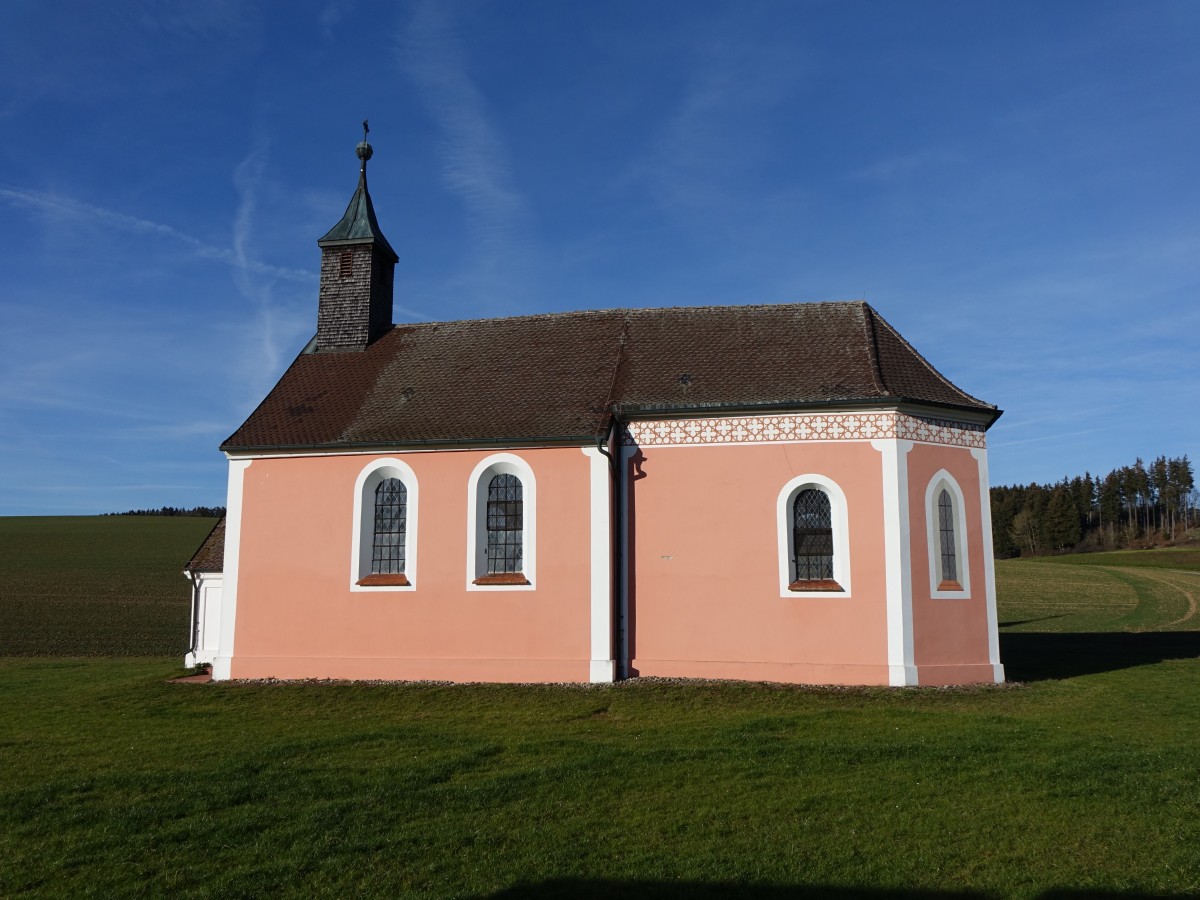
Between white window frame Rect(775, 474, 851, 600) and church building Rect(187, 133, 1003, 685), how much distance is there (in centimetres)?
4

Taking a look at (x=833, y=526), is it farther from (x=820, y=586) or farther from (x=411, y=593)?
(x=411, y=593)

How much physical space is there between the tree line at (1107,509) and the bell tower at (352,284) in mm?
87079

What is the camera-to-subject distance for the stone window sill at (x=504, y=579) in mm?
16453

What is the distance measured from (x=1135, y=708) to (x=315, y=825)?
1197cm

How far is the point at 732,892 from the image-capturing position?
608 centimetres

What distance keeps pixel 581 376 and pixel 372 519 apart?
5234 mm

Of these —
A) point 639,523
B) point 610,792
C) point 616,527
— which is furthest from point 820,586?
point 610,792

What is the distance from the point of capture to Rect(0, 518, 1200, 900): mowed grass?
646cm

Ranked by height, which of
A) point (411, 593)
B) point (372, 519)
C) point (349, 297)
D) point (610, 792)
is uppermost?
point (349, 297)

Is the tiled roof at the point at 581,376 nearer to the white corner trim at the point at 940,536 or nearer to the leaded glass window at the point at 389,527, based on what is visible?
the leaded glass window at the point at 389,527

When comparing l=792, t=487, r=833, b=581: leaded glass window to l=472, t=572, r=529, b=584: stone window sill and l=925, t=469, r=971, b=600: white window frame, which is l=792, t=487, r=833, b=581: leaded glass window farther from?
l=472, t=572, r=529, b=584: stone window sill

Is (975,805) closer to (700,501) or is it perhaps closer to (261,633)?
(700,501)

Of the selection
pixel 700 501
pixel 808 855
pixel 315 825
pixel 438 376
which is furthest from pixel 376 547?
pixel 808 855

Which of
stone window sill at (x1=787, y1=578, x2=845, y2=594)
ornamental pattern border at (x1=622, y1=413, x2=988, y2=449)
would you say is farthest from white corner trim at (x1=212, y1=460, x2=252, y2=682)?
stone window sill at (x1=787, y1=578, x2=845, y2=594)
